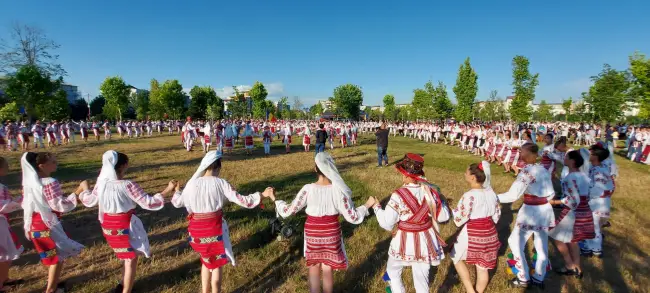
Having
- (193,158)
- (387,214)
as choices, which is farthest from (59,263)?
(193,158)

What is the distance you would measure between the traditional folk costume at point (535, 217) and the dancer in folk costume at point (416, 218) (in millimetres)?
1423

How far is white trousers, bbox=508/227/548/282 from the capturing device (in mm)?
4070

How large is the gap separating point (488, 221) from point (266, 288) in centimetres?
305

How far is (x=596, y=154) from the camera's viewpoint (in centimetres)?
494

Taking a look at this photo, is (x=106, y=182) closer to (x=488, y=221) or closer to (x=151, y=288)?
(x=151, y=288)

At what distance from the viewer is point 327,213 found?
3.26 meters

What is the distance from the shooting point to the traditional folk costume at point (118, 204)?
11.1 ft

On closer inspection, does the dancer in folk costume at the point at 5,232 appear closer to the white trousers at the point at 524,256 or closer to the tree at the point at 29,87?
the white trousers at the point at 524,256

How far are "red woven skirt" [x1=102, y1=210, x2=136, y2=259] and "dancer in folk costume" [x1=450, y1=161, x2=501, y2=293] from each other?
385cm

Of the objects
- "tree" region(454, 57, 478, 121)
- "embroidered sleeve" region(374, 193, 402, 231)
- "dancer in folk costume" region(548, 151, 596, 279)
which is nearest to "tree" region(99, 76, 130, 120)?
"tree" region(454, 57, 478, 121)

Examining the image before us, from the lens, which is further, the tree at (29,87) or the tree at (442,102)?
the tree at (442,102)

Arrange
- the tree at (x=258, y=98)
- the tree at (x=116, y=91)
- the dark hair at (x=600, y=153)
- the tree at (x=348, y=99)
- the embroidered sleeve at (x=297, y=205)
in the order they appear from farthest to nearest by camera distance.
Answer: the tree at (x=258, y=98)
the tree at (x=348, y=99)
the tree at (x=116, y=91)
the dark hair at (x=600, y=153)
the embroidered sleeve at (x=297, y=205)

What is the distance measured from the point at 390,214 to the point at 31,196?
411 centimetres

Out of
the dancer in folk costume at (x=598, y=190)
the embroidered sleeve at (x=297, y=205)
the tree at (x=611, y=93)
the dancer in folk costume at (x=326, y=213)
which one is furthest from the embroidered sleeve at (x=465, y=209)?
the tree at (x=611, y=93)
